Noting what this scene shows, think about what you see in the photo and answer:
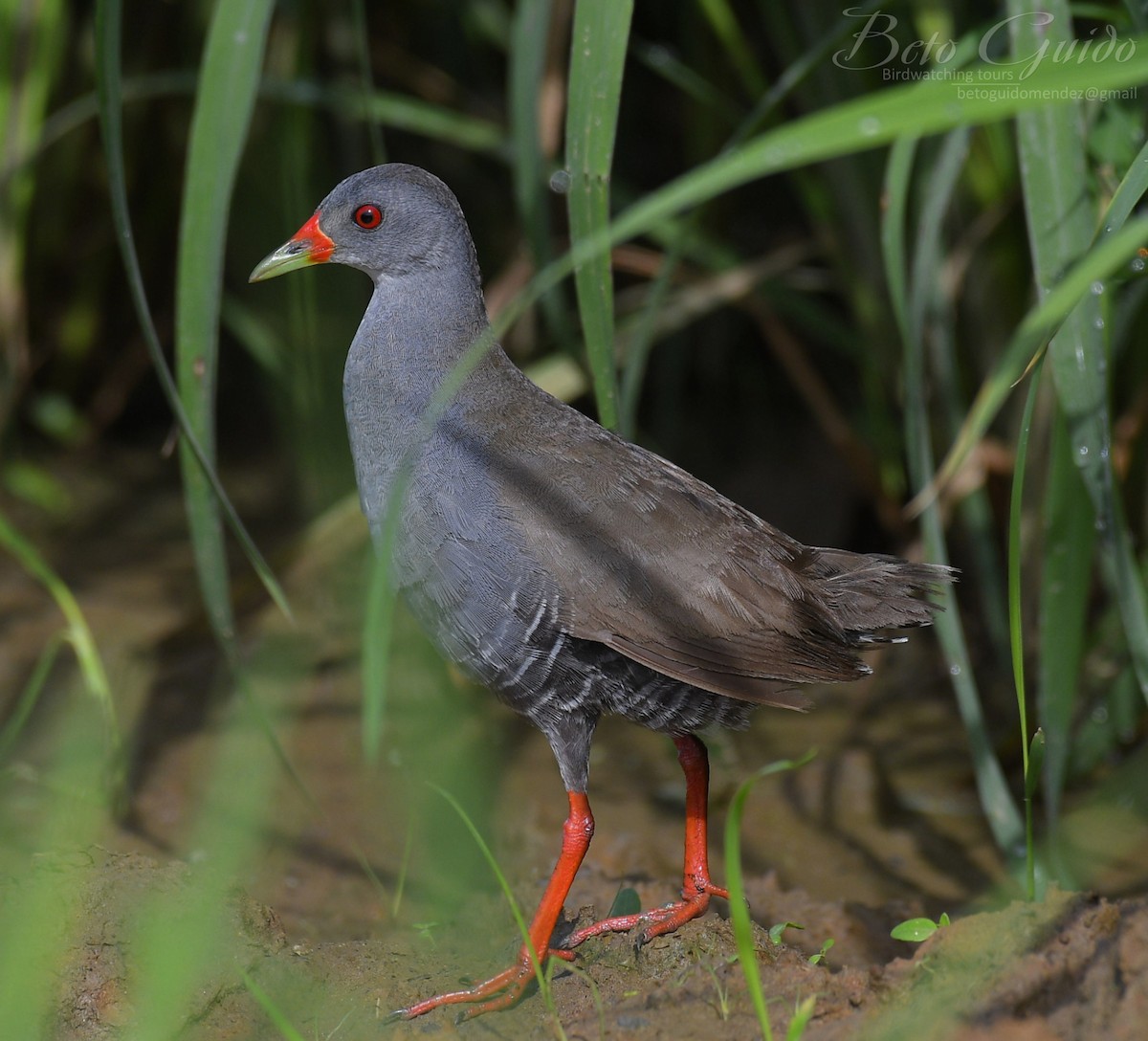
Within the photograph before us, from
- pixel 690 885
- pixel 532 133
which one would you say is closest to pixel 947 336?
pixel 532 133

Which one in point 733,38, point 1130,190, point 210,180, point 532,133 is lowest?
point 210,180

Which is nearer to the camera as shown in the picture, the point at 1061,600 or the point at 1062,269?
the point at 1062,269

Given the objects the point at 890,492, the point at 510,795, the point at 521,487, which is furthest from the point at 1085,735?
the point at 521,487

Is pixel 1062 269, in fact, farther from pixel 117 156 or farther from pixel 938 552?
pixel 117 156

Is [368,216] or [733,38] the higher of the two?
[733,38]

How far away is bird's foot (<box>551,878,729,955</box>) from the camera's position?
96.9 inches

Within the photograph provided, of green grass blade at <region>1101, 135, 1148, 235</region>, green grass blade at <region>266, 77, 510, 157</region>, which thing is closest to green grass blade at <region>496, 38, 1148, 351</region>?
green grass blade at <region>1101, 135, 1148, 235</region>

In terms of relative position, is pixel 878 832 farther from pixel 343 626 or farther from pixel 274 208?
pixel 274 208

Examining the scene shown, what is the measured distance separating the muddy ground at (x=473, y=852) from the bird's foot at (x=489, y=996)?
0.02 metres

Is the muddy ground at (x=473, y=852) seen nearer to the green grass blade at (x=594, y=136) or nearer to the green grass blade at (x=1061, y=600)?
the green grass blade at (x=1061, y=600)

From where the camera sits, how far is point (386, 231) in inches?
110

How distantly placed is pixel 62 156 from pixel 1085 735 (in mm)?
3727

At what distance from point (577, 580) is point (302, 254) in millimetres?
996

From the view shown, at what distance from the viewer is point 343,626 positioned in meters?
4.24
